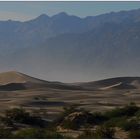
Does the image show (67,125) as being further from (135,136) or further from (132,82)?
(132,82)

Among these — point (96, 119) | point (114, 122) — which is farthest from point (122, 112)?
point (114, 122)

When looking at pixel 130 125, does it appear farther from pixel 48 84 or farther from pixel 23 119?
pixel 48 84

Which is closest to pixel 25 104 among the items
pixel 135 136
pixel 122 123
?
pixel 122 123

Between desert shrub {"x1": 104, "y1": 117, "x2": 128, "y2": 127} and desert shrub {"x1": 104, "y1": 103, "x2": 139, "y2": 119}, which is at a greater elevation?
desert shrub {"x1": 104, "y1": 103, "x2": 139, "y2": 119}

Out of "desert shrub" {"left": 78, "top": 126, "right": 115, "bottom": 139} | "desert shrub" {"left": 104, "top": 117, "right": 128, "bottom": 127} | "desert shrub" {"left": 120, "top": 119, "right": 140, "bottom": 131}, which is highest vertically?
"desert shrub" {"left": 104, "top": 117, "right": 128, "bottom": 127}

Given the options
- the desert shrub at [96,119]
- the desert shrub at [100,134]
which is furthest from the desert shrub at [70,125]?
the desert shrub at [100,134]

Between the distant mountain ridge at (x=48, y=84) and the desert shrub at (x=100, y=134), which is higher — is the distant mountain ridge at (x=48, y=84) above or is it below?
above

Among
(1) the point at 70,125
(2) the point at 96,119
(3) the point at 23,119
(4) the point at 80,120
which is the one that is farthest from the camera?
(3) the point at 23,119

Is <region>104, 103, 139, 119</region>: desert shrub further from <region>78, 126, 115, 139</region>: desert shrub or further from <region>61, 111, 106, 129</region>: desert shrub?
<region>78, 126, 115, 139</region>: desert shrub

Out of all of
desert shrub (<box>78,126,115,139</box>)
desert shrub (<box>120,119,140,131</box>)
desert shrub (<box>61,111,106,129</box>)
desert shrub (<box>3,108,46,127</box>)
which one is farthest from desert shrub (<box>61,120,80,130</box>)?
desert shrub (<box>78,126,115,139</box>)

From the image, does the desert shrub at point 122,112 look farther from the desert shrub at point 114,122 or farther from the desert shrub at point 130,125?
the desert shrub at point 130,125

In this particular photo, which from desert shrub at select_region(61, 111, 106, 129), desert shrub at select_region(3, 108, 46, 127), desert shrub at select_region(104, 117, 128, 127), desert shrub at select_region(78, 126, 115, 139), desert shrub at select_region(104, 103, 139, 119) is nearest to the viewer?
desert shrub at select_region(78, 126, 115, 139)
